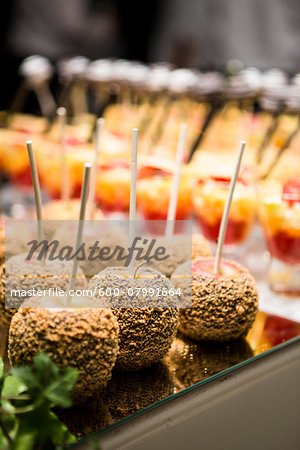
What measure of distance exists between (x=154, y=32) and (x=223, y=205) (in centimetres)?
243

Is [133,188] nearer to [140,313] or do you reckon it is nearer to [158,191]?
[140,313]

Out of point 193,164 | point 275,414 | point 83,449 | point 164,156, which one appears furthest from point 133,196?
point 164,156

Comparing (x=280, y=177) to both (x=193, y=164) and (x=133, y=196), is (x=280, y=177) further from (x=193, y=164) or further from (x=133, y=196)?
(x=133, y=196)

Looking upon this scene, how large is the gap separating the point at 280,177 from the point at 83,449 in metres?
1.19

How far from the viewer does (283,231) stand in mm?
1258

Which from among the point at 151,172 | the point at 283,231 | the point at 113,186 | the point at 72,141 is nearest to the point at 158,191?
the point at 151,172

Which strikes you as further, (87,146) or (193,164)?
(87,146)

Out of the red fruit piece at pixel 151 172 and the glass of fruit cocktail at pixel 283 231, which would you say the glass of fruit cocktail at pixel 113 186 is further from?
the glass of fruit cocktail at pixel 283 231

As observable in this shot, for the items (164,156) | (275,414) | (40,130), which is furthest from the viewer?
(40,130)

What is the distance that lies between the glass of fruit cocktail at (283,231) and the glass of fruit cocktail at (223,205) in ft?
0.15

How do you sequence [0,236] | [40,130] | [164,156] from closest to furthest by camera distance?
1. [0,236]
2. [164,156]
3. [40,130]

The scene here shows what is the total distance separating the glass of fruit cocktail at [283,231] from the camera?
1234 mm

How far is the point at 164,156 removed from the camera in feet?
5.82

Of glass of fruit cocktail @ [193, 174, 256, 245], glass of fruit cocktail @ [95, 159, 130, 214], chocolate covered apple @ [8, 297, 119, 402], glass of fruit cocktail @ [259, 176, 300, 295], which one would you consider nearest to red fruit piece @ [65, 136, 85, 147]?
glass of fruit cocktail @ [95, 159, 130, 214]
